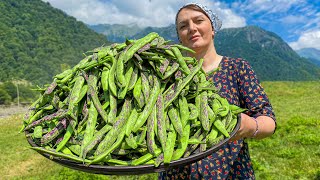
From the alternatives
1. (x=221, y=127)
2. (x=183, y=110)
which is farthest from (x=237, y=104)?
(x=183, y=110)

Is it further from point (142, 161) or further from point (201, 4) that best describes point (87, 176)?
point (142, 161)

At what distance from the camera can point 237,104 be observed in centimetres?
423

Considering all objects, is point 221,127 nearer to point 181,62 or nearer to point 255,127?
point 181,62

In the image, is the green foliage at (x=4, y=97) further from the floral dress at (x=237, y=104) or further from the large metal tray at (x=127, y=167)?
the large metal tray at (x=127, y=167)

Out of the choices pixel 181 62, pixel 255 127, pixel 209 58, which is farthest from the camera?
pixel 209 58

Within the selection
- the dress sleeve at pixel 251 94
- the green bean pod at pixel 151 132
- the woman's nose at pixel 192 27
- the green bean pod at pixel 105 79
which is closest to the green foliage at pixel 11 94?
the woman's nose at pixel 192 27

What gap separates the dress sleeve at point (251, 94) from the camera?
402 cm

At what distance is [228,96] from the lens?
4.20 meters

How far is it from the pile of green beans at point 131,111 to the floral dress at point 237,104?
118 centimetres

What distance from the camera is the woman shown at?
154 inches

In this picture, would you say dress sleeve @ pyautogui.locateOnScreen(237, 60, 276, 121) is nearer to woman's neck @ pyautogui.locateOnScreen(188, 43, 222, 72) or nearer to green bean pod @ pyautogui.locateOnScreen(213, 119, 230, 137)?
woman's neck @ pyautogui.locateOnScreen(188, 43, 222, 72)

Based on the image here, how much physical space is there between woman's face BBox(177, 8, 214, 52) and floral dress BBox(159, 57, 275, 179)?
1.53ft

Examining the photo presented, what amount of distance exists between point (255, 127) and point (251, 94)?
68 centimetres

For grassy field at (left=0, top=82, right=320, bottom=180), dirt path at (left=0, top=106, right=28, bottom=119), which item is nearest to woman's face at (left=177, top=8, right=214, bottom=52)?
grassy field at (left=0, top=82, right=320, bottom=180)
